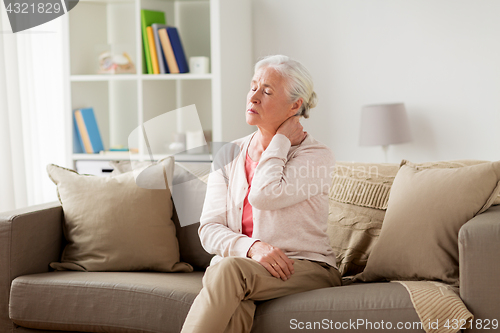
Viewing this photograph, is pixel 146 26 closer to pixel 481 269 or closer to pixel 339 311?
pixel 339 311

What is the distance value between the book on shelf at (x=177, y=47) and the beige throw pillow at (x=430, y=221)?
1819 mm

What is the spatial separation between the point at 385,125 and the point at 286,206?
158 cm

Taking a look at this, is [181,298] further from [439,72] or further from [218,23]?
[439,72]

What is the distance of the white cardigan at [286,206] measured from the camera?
175cm

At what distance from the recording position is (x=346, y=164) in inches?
85.4

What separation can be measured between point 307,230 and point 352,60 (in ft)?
6.26

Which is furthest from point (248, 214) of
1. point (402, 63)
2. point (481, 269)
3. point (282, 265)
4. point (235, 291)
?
point (402, 63)

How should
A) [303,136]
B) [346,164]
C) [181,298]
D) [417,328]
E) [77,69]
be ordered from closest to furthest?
[417,328] → [181,298] → [303,136] → [346,164] → [77,69]

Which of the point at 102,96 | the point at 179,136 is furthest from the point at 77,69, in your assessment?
the point at 179,136

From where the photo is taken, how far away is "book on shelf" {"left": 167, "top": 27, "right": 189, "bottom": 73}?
10.6 ft

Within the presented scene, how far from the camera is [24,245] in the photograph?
1.98 m

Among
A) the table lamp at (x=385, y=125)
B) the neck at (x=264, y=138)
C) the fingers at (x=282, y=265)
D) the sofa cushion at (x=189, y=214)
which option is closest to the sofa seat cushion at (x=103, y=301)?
the sofa cushion at (x=189, y=214)

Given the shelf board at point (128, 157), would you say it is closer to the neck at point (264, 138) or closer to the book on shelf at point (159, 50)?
the book on shelf at point (159, 50)

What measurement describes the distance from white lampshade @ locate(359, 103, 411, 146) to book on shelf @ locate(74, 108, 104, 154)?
1.69 m
